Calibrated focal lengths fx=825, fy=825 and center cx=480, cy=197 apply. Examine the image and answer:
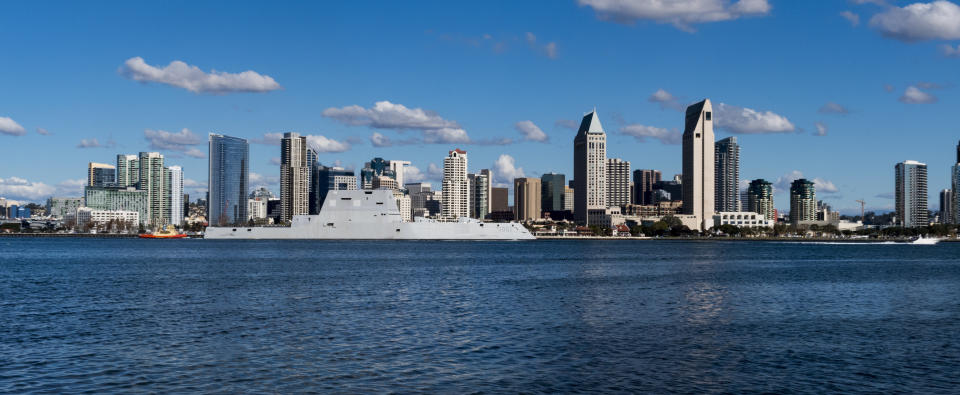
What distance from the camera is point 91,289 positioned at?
47.1m

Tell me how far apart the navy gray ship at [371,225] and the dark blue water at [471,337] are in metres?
109

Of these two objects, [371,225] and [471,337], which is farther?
[371,225]

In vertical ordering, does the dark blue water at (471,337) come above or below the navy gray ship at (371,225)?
below

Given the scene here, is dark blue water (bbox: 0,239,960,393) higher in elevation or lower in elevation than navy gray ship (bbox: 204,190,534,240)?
lower

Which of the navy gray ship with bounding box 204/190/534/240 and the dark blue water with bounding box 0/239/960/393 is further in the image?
the navy gray ship with bounding box 204/190/534/240

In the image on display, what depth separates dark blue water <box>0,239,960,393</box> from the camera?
69.8 feet

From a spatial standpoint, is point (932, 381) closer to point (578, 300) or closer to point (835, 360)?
point (835, 360)

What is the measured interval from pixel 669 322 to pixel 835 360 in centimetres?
895

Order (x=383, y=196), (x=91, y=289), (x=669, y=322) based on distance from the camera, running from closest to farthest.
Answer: (x=669, y=322)
(x=91, y=289)
(x=383, y=196)

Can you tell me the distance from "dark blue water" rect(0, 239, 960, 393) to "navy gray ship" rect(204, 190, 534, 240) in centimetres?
10933

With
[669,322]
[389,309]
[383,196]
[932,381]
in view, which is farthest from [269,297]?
[383,196]

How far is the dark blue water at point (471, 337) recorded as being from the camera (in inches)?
838

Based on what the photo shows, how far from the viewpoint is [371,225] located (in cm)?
16300

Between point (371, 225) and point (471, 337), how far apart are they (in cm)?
13614
